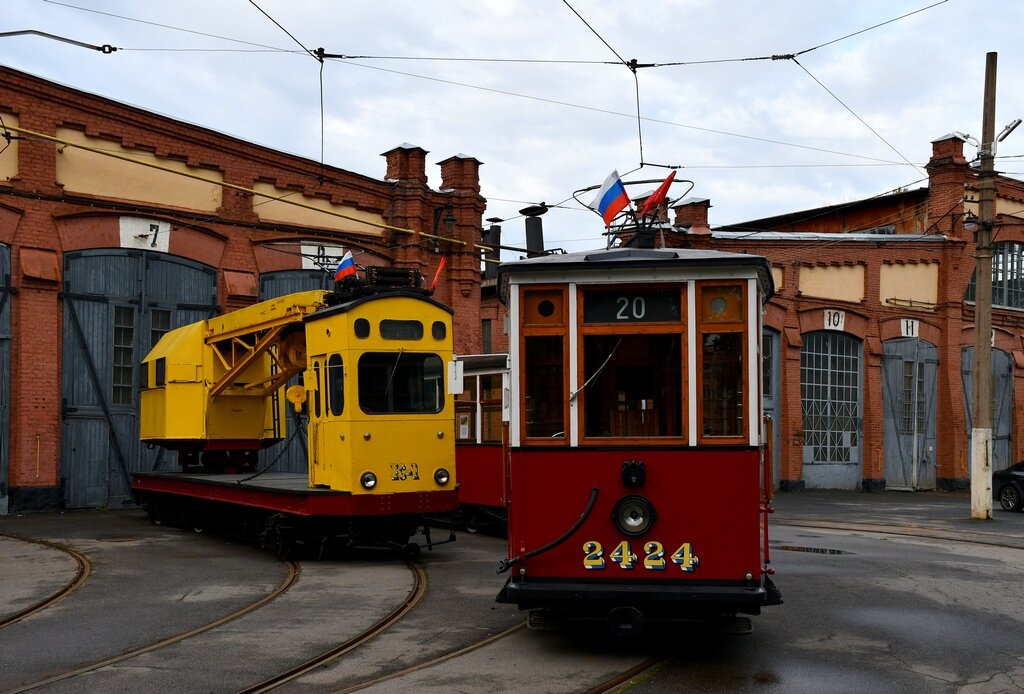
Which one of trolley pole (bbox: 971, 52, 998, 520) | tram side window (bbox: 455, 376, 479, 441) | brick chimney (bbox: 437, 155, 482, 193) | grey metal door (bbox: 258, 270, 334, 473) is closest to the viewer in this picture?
tram side window (bbox: 455, 376, 479, 441)

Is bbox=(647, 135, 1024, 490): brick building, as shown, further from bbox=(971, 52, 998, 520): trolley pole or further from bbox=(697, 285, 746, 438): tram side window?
bbox=(697, 285, 746, 438): tram side window

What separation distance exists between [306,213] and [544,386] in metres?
16.5

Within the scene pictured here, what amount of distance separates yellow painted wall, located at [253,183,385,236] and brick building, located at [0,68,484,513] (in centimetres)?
3

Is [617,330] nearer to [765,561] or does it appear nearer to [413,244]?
[765,561]

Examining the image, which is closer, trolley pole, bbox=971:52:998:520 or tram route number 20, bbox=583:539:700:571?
tram route number 20, bbox=583:539:700:571

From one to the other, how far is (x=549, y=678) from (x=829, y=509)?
1799 centimetres

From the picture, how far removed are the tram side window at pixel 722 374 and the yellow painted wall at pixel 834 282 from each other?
2348 cm

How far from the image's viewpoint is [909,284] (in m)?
32.0

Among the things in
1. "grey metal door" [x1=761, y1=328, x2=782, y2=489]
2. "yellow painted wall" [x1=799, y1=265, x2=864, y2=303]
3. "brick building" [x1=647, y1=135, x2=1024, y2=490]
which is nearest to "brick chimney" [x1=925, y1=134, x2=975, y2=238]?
"brick building" [x1=647, y1=135, x2=1024, y2=490]

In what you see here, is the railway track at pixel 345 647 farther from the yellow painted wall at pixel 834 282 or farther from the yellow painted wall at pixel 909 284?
the yellow painted wall at pixel 909 284

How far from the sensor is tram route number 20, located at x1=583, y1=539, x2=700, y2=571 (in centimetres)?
754

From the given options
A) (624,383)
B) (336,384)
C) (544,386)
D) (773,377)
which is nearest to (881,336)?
(773,377)

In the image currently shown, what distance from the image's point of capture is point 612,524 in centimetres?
762

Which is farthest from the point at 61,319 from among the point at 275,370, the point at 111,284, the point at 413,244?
the point at 413,244
